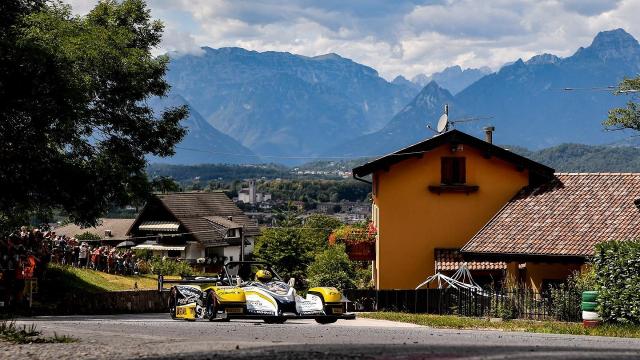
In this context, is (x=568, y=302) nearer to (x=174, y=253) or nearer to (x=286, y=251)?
(x=174, y=253)

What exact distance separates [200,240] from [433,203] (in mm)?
51077

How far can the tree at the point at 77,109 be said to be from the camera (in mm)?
28375

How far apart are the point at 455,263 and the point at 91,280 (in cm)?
1545

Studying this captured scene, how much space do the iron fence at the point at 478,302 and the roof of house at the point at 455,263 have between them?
4.67 meters

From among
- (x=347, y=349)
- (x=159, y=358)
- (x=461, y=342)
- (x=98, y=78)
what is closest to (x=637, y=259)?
(x=461, y=342)

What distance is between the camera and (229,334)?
717 inches

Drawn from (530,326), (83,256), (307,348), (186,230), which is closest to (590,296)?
(530,326)

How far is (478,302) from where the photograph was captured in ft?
103

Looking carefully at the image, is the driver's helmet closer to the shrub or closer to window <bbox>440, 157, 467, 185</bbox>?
the shrub

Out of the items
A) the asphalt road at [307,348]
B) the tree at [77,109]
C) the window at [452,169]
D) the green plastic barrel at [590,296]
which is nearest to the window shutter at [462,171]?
the window at [452,169]

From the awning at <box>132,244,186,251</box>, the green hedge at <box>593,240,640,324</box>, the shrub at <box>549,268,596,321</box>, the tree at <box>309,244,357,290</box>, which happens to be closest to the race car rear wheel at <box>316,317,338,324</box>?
the green hedge at <box>593,240,640,324</box>

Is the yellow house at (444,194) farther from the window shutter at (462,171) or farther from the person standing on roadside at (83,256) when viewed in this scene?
the person standing on roadside at (83,256)

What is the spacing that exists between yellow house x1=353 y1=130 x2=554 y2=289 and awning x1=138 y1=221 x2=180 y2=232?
168 ft

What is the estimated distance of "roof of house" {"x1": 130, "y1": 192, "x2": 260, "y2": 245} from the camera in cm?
9156
